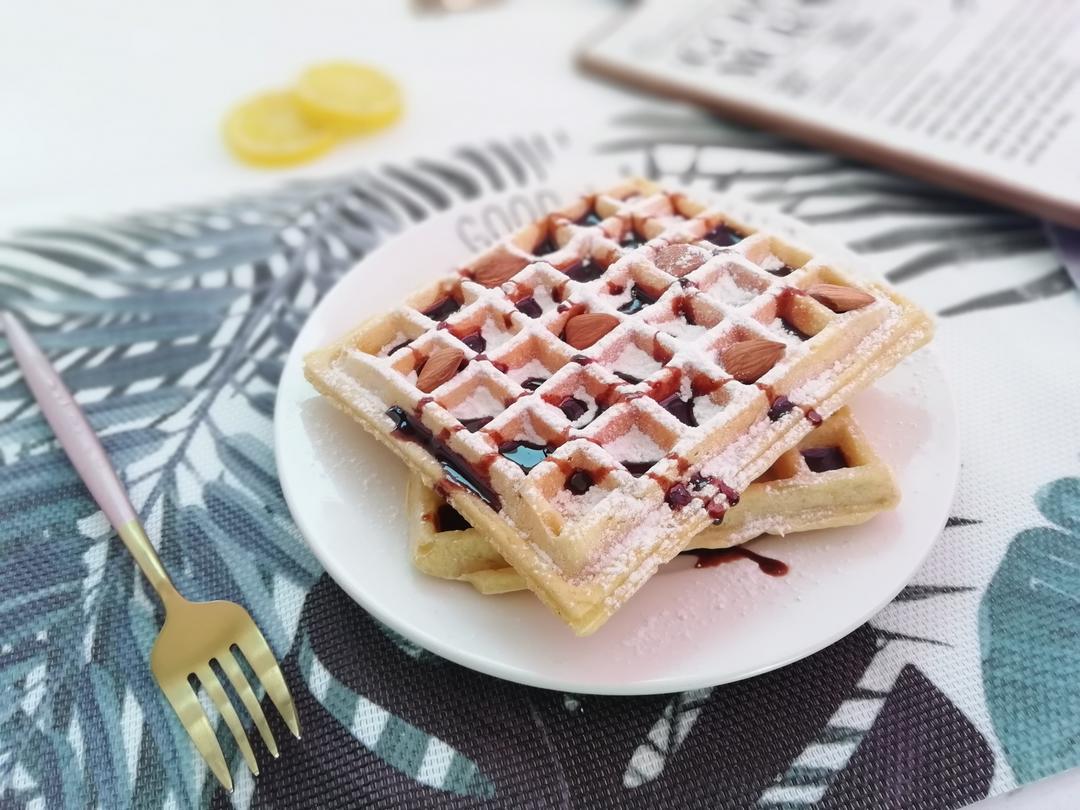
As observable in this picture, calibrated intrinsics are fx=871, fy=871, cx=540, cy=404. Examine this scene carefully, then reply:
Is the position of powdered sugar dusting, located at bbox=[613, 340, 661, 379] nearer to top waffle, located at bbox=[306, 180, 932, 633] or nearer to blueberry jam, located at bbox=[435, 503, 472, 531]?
top waffle, located at bbox=[306, 180, 932, 633]

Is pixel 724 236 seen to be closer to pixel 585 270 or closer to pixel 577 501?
pixel 585 270

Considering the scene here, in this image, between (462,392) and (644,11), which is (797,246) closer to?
(462,392)

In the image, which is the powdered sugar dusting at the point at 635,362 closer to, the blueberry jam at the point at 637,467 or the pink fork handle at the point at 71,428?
the blueberry jam at the point at 637,467

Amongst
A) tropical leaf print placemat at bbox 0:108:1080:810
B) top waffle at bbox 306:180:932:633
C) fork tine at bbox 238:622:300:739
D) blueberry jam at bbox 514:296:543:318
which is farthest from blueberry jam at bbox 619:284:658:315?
fork tine at bbox 238:622:300:739

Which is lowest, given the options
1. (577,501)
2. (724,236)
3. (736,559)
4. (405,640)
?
(405,640)

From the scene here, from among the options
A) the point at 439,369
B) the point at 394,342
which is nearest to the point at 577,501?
the point at 439,369

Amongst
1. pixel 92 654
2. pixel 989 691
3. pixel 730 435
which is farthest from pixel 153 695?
pixel 989 691
